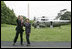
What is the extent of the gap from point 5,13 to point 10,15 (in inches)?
209

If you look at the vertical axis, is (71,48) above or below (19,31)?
below

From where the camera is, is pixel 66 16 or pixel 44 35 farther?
pixel 66 16

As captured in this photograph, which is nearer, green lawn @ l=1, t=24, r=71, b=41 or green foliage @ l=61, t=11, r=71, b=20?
green lawn @ l=1, t=24, r=71, b=41

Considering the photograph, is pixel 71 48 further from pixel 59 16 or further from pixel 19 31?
pixel 59 16

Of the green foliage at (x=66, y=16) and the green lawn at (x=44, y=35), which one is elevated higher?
the green foliage at (x=66, y=16)

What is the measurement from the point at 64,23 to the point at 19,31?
2415 cm

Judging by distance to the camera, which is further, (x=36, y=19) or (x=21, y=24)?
(x=36, y=19)

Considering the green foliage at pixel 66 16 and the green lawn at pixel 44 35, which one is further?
the green foliage at pixel 66 16

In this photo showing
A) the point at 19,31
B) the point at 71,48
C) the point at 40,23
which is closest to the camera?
the point at 71,48

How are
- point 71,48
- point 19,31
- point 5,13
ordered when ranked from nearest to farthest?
point 71,48 → point 19,31 → point 5,13

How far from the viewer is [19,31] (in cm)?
1188

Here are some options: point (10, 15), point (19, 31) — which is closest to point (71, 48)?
point (19, 31)

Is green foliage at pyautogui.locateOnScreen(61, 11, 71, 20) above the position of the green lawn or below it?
above

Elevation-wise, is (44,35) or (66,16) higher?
(66,16)
